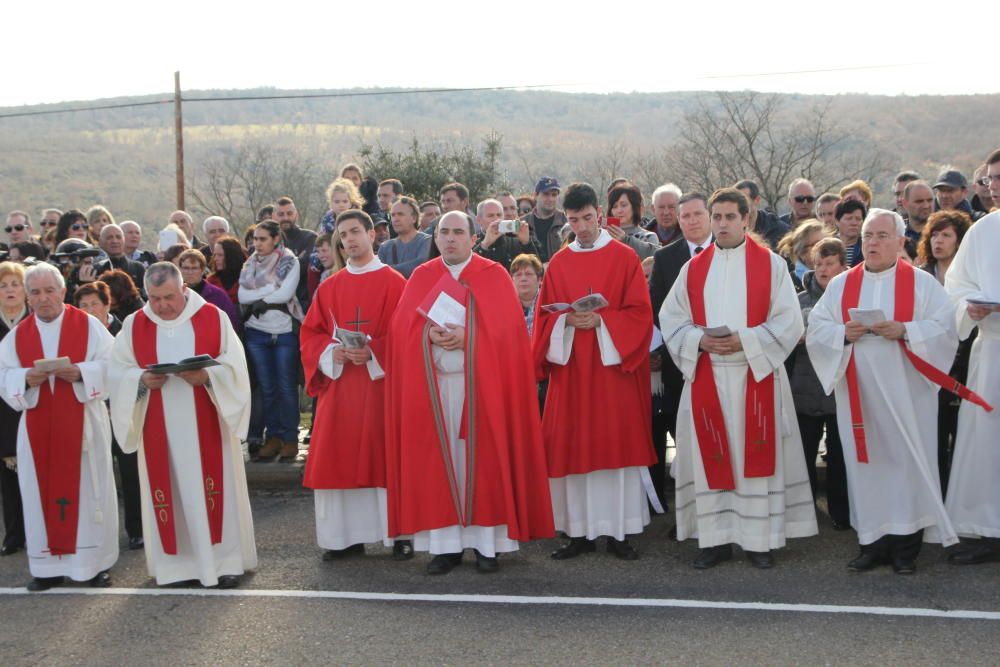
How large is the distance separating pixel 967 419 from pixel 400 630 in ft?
12.6

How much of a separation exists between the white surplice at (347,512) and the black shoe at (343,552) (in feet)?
0.16

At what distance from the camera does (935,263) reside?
27.4 feet

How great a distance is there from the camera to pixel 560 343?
26.0 ft

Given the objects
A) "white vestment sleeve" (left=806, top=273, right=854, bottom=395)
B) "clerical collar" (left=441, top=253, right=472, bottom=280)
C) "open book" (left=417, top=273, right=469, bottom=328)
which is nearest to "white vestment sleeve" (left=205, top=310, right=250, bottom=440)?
"open book" (left=417, top=273, right=469, bottom=328)

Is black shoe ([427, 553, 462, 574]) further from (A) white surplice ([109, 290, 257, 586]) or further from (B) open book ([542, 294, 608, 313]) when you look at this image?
(B) open book ([542, 294, 608, 313])

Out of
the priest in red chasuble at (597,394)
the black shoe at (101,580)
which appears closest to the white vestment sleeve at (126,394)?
the black shoe at (101,580)

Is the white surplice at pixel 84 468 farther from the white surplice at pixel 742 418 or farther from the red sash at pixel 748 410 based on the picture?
the red sash at pixel 748 410

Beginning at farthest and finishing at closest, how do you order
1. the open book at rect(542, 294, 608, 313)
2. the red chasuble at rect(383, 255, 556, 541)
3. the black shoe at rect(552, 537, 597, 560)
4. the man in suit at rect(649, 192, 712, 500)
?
the man in suit at rect(649, 192, 712, 500) < the black shoe at rect(552, 537, 597, 560) < the open book at rect(542, 294, 608, 313) < the red chasuble at rect(383, 255, 556, 541)

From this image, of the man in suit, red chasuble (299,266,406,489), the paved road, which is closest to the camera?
the paved road

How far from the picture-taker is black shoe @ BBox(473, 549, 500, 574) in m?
7.54

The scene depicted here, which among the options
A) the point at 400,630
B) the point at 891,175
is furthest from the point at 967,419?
the point at 891,175

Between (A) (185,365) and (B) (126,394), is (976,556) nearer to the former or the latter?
(A) (185,365)

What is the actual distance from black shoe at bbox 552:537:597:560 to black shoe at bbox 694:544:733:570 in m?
0.78

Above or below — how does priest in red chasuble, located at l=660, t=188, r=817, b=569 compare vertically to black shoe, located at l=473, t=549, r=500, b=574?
above
